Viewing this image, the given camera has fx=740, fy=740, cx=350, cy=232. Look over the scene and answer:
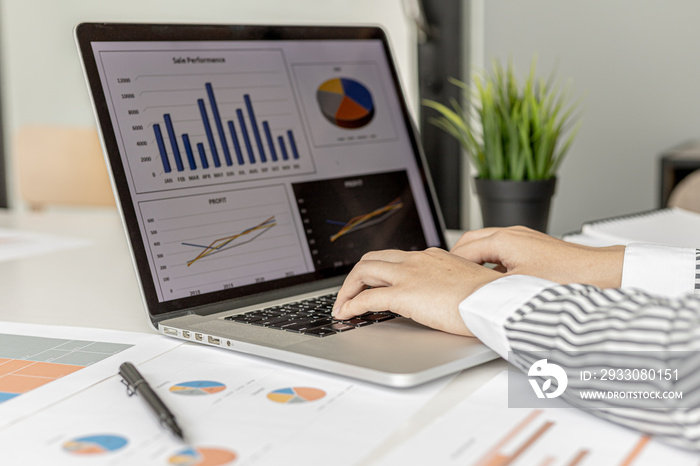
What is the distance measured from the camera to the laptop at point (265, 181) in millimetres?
744

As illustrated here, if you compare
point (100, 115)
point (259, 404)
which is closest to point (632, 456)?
point (259, 404)

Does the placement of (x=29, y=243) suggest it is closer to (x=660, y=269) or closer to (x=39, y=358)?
(x=39, y=358)

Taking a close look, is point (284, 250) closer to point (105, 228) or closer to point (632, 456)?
point (632, 456)

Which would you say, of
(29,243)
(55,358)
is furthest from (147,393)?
(29,243)

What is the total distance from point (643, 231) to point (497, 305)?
57 cm

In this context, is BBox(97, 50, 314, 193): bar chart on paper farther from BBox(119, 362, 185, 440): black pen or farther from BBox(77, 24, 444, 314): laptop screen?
BBox(119, 362, 185, 440): black pen

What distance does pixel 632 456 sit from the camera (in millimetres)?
515

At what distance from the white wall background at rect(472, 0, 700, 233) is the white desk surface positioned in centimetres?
166

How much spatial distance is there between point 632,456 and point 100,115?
2.11 feet

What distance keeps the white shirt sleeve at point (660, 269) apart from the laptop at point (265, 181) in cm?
24

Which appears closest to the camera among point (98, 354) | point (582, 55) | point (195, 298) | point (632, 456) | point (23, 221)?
point (632, 456)

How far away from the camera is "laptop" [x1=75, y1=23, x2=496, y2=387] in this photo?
2.44 feet

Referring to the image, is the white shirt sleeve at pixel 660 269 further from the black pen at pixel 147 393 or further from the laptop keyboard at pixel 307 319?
the black pen at pixel 147 393

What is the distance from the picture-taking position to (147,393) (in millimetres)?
593
